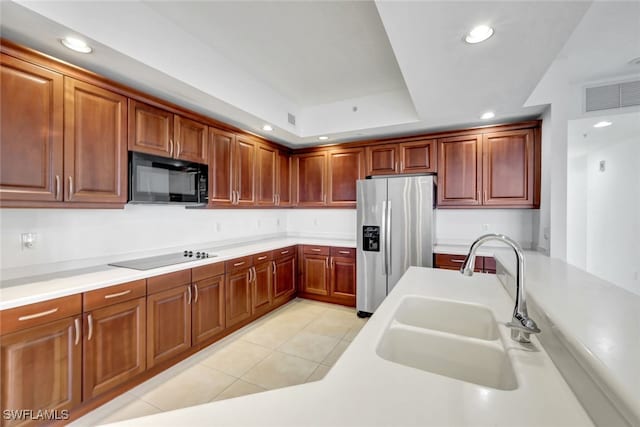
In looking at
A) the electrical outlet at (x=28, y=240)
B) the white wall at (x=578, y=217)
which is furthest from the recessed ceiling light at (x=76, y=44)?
the white wall at (x=578, y=217)

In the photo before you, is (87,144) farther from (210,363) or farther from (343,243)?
(343,243)

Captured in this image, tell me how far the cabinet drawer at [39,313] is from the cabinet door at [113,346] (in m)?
0.11

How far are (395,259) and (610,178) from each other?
3.90 m

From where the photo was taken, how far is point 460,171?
10.9ft

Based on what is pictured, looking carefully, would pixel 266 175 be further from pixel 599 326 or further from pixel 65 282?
pixel 599 326

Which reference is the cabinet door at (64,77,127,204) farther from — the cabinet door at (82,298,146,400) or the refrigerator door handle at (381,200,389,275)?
the refrigerator door handle at (381,200,389,275)

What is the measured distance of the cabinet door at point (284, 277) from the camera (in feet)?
11.5

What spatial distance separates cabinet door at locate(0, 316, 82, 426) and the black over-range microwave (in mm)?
997

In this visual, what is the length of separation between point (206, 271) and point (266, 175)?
169 cm

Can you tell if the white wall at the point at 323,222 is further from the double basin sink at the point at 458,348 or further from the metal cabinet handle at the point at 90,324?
the metal cabinet handle at the point at 90,324

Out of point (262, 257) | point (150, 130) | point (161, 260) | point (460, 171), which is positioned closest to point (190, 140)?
point (150, 130)

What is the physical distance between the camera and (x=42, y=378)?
1.54 meters

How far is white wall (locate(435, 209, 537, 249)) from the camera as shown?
3.29 m

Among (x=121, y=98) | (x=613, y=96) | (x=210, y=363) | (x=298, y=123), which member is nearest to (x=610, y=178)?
(x=613, y=96)
